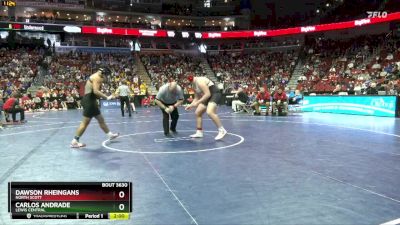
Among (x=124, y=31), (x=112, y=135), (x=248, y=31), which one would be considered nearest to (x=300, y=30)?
(x=248, y=31)

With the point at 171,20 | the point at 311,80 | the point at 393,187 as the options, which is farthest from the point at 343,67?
the point at 393,187

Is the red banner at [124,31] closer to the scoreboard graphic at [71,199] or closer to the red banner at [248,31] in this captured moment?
the red banner at [248,31]

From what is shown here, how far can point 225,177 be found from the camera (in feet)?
15.9

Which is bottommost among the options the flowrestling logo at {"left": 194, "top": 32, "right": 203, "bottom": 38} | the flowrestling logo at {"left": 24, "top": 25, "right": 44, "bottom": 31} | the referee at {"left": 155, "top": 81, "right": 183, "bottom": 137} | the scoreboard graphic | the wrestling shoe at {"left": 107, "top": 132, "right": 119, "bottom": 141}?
the wrestling shoe at {"left": 107, "top": 132, "right": 119, "bottom": 141}

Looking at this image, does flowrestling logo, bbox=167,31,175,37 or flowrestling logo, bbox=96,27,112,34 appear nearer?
flowrestling logo, bbox=96,27,112,34

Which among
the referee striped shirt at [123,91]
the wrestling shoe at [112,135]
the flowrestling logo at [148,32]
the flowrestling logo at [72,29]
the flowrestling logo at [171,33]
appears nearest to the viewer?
the wrestling shoe at [112,135]

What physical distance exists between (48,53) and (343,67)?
2658cm

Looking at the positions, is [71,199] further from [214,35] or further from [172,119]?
[214,35]

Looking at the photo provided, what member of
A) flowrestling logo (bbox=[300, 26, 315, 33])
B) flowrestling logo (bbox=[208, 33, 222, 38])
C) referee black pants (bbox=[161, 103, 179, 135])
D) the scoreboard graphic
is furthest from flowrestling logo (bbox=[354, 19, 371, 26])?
the scoreboard graphic

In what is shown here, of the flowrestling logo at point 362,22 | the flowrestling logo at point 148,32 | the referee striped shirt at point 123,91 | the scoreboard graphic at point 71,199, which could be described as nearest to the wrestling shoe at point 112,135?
the scoreboard graphic at point 71,199

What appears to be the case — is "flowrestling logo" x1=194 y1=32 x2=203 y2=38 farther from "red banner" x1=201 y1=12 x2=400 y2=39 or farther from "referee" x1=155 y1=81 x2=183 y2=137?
"referee" x1=155 y1=81 x2=183 y2=137

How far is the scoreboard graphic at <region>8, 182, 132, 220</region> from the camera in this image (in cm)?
274

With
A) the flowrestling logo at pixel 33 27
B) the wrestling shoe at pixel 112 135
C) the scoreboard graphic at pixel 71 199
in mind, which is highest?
the flowrestling logo at pixel 33 27

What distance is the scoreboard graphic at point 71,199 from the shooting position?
8.98ft
